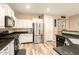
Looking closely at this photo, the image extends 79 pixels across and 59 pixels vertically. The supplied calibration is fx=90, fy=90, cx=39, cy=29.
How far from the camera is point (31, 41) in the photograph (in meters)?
2.45

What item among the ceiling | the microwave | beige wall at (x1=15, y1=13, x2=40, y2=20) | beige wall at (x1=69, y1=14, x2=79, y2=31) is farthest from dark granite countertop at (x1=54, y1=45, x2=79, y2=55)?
the microwave

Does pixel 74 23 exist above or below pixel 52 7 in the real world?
below

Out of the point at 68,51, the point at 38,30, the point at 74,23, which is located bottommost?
the point at 68,51

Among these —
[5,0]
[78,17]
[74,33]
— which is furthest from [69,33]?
[5,0]

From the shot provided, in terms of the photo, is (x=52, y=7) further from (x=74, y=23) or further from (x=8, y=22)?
(x=8, y=22)

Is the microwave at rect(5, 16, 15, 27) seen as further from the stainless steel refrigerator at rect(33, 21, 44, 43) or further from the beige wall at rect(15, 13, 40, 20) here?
the stainless steel refrigerator at rect(33, 21, 44, 43)

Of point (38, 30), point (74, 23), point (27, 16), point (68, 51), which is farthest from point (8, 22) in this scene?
point (68, 51)

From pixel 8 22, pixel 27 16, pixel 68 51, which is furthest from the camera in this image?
pixel 8 22

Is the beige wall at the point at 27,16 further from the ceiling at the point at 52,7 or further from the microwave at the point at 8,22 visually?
the microwave at the point at 8,22

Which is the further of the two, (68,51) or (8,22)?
(8,22)

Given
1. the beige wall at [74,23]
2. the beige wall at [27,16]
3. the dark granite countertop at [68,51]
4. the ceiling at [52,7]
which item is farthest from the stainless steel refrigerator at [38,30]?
the dark granite countertop at [68,51]

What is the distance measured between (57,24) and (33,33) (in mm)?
914

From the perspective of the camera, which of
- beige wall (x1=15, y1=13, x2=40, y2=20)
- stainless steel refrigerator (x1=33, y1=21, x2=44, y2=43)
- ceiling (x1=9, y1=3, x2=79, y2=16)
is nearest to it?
ceiling (x1=9, y1=3, x2=79, y2=16)

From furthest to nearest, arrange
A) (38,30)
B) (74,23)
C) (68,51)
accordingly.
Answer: (38,30) < (74,23) < (68,51)
